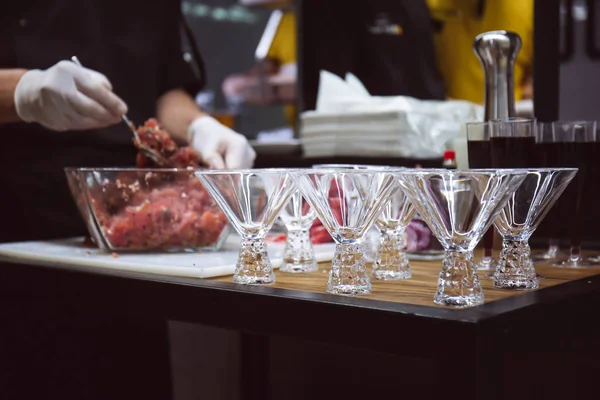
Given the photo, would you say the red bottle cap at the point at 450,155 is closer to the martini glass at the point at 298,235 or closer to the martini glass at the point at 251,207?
the martini glass at the point at 298,235

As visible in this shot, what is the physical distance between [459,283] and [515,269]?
0.15 meters

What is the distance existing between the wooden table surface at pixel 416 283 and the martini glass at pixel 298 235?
0.8 inches

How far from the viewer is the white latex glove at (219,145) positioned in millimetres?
1742

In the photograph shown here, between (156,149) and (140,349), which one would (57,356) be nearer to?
(140,349)

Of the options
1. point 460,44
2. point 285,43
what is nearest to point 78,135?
point 460,44

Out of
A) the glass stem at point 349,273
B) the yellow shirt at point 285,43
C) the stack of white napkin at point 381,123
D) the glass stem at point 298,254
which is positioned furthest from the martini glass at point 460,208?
the yellow shirt at point 285,43

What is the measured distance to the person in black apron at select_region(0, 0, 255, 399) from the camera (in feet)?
5.40

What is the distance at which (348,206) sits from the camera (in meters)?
1.04

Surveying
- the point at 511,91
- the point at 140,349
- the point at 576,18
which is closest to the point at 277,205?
the point at 511,91

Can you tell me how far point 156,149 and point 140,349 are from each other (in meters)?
0.40

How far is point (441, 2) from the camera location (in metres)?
3.47

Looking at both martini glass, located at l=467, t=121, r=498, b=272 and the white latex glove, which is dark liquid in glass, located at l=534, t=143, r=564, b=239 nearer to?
martini glass, located at l=467, t=121, r=498, b=272

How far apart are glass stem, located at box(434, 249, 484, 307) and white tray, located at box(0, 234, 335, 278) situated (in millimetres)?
370

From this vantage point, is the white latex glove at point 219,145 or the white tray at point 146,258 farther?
the white latex glove at point 219,145
